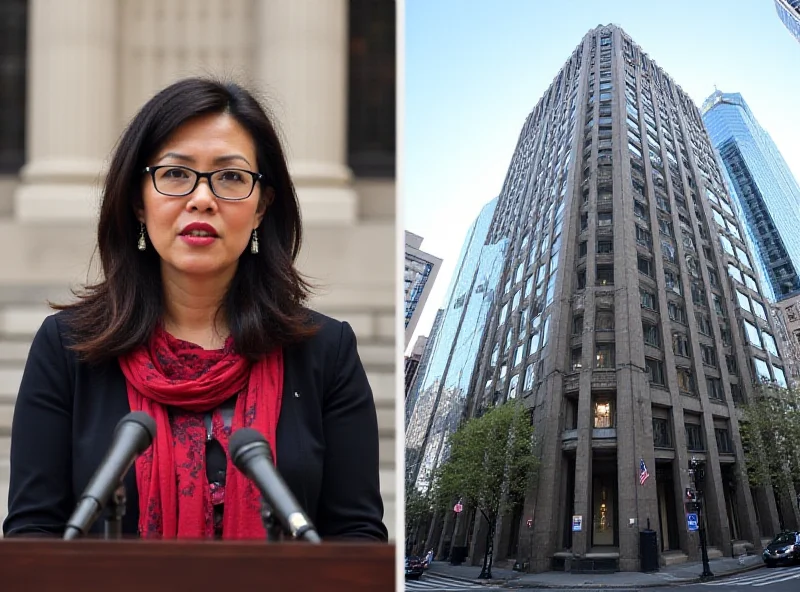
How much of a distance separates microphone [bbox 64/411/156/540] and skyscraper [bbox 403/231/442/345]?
107cm

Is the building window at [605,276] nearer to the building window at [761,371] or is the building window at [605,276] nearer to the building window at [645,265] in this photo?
the building window at [645,265]

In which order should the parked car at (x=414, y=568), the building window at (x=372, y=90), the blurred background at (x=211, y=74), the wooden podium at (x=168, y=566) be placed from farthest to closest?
the building window at (x=372, y=90), the blurred background at (x=211, y=74), the parked car at (x=414, y=568), the wooden podium at (x=168, y=566)

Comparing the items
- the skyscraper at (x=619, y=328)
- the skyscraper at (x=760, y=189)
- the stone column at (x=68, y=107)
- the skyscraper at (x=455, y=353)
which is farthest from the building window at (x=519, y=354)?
the stone column at (x=68, y=107)

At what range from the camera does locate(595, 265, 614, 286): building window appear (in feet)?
6.11

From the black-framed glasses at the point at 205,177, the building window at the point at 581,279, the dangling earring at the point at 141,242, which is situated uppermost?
the black-framed glasses at the point at 205,177

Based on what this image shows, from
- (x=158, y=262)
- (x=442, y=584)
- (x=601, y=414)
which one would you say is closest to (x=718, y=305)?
(x=601, y=414)

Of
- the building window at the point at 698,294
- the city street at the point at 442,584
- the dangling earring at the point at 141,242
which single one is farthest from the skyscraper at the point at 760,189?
the dangling earring at the point at 141,242

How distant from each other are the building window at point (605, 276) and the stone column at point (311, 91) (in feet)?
3.06

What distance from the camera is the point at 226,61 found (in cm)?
260

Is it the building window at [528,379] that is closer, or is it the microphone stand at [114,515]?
the microphone stand at [114,515]

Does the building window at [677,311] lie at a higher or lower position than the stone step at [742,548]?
higher

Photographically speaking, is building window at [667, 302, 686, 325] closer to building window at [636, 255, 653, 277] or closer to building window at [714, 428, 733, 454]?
building window at [636, 255, 653, 277]

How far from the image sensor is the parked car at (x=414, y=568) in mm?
2006

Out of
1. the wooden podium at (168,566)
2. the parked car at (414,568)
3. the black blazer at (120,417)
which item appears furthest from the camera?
the parked car at (414,568)
